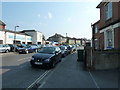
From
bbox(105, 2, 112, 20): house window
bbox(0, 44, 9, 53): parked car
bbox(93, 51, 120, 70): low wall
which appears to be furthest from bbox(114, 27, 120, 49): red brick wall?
bbox(0, 44, 9, 53): parked car

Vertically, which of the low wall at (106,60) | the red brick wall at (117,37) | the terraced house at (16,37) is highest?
the terraced house at (16,37)

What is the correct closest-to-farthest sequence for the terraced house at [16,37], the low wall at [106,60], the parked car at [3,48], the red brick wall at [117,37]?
the low wall at [106,60] < the red brick wall at [117,37] < the parked car at [3,48] < the terraced house at [16,37]

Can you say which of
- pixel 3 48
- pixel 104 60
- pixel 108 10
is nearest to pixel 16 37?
pixel 3 48

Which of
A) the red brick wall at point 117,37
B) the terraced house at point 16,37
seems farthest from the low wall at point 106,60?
the terraced house at point 16,37

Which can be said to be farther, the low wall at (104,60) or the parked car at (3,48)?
the parked car at (3,48)

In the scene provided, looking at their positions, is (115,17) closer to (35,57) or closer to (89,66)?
(89,66)

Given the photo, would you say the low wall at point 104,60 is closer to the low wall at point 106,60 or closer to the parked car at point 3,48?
the low wall at point 106,60

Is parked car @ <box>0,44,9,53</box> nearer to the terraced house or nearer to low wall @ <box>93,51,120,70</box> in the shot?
the terraced house

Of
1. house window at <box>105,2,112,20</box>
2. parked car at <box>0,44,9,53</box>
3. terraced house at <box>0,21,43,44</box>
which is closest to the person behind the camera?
house window at <box>105,2,112,20</box>

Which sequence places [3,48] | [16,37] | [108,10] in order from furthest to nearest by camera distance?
[16,37], [3,48], [108,10]

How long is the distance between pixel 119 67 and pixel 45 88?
5585 millimetres

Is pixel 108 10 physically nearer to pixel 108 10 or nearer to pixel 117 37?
pixel 108 10

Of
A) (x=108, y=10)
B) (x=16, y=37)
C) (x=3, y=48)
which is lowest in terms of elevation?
(x=3, y=48)

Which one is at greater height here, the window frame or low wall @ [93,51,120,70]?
the window frame
